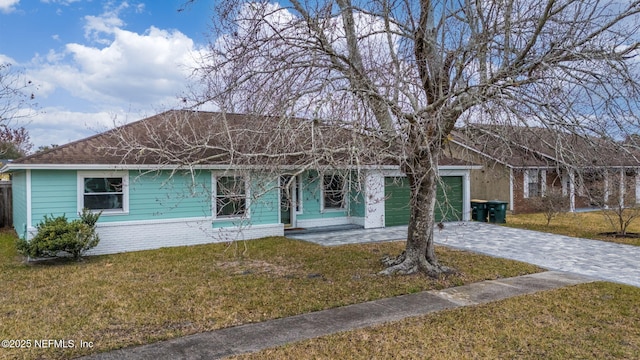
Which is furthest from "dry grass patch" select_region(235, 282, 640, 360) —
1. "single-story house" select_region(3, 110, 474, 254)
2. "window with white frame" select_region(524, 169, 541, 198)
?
"window with white frame" select_region(524, 169, 541, 198)

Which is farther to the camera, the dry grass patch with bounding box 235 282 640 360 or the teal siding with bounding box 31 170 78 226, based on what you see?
the teal siding with bounding box 31 170 78 226

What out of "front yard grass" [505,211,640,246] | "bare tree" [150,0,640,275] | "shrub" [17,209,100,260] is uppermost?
"bare tree" [150,0,640,275]

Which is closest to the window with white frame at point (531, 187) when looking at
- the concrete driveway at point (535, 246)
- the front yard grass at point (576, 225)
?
the front yard grass at point (576, 225)

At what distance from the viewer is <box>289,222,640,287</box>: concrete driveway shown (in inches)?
368

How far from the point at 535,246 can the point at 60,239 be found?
1286 cm

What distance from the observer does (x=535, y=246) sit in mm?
12211

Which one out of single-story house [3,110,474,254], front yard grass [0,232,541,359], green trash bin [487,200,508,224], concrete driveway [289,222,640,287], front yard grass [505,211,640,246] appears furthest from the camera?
green trash bin [487,200,508,224]

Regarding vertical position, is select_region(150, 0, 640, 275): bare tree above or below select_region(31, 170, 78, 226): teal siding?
above

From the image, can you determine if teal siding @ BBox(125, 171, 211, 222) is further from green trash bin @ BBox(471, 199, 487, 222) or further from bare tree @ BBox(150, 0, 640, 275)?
green trash bin @ BBox(471, 199, 487, 222)

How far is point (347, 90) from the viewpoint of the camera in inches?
263

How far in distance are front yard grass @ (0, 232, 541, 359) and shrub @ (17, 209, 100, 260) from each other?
0.34m

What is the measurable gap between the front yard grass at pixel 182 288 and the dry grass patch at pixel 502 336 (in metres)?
1.34

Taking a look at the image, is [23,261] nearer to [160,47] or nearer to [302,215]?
[160,47]

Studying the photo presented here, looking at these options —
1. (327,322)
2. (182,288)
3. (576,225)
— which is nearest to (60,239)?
(182,288)
